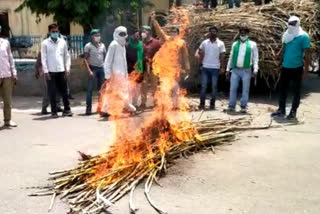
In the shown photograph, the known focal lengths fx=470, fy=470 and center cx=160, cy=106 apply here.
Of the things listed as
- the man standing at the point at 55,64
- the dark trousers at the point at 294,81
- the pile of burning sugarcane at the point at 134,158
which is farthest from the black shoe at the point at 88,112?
the dark trousers at the point at 294,81

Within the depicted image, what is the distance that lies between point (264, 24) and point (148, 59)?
10.1 feet

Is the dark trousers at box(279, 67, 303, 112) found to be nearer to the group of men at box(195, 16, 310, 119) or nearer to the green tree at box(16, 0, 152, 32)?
the group of men at box(195, 16, 310, 119)

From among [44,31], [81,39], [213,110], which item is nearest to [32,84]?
[81,39]

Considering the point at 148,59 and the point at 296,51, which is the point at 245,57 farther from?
the point at 148,59

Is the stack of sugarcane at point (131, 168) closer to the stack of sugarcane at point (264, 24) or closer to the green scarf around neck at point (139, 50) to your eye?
the green scarf around neck at point (139, 50)

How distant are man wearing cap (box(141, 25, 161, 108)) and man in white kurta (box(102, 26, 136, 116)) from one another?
86cm

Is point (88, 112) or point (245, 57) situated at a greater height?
point (245, 57)

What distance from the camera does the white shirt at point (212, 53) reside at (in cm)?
984

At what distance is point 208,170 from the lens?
5.59 m

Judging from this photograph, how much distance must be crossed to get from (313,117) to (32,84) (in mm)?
7780

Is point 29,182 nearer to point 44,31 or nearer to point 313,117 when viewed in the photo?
point 313,117

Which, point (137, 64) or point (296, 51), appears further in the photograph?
point (137, 64)

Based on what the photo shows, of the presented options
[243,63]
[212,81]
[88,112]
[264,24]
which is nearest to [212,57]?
[212,81]

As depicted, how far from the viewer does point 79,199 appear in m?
4.61
